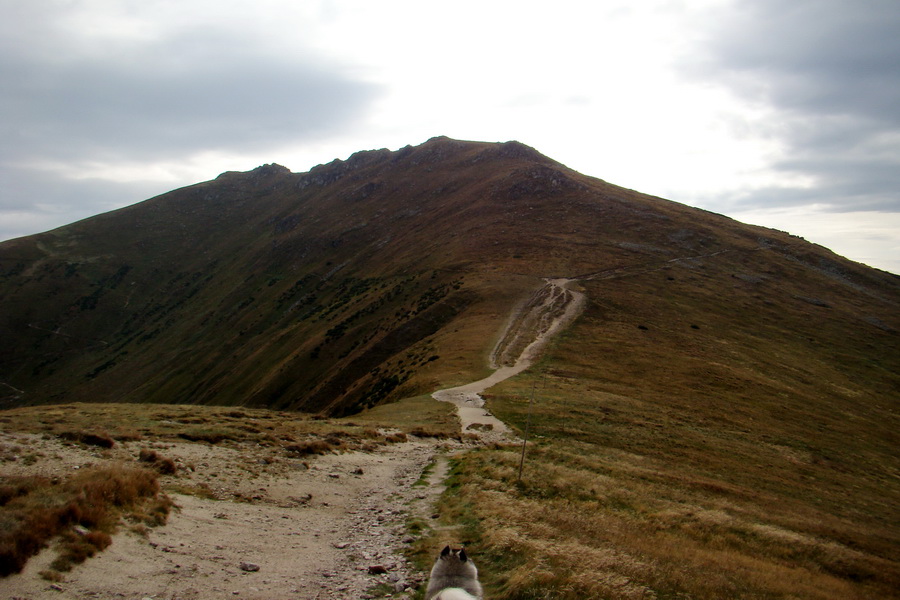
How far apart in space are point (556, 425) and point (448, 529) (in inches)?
778

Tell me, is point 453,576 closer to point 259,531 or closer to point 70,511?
point 259,531

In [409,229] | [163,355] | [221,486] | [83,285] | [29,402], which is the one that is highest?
[409,229]

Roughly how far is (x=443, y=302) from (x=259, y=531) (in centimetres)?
6580

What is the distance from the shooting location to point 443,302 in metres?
77.9

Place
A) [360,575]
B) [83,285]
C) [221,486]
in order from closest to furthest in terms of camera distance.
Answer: [360,575] → [221,486] → [83,285]

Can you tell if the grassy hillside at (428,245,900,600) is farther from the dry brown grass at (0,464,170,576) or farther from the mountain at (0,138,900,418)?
the dry brown grass at (0,464,170,576)

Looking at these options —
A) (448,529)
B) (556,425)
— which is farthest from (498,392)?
(448,529)

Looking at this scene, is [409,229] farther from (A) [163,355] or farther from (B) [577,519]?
(B) [577,519]

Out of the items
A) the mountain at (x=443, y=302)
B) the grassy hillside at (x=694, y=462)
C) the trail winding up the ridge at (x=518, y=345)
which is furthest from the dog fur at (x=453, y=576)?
the mountain at (x=443, y=302)

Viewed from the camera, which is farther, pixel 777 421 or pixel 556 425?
pixel 777 421

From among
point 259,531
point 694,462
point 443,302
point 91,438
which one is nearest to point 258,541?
point 259,531

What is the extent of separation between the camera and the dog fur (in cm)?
753

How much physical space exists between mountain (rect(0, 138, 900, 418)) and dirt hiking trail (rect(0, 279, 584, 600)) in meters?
25.4

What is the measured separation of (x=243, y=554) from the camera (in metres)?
10.9
